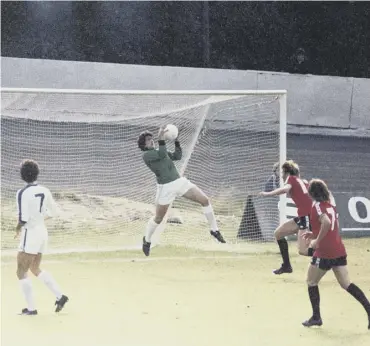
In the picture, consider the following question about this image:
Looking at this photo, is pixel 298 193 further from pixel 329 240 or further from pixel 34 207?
pixel 34 207

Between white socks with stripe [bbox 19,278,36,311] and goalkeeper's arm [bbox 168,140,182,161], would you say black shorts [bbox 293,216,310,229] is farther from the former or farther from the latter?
white socks with stripe [bbox 19,278,36,311]

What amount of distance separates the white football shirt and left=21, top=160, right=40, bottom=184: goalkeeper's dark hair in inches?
2.7

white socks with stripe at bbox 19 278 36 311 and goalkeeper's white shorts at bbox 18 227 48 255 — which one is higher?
goalkeeper's white shorts at bbox 18 227 48 255

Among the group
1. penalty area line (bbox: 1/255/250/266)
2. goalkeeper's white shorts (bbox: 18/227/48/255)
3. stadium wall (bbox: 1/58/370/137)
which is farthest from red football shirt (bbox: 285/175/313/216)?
stadium wall (bbox: 1/58/370/137)

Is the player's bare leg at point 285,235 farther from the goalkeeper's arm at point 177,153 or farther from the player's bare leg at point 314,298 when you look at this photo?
the player's bare leg at point 314,298

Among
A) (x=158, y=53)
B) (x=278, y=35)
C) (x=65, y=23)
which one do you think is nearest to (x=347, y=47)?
(x=278, y=35)

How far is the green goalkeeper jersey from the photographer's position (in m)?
12.8

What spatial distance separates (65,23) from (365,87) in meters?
7.88

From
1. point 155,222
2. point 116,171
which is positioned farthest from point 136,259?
point 116,171

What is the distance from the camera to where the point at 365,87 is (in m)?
21.2

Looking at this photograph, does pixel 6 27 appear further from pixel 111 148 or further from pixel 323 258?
pixel 323 258

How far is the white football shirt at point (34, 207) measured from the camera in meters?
8.42

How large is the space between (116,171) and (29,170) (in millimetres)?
7754

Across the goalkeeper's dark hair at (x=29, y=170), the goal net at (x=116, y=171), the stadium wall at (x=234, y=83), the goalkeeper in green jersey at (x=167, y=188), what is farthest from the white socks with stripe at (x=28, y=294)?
the stadium wall at (x=234, y=83)
